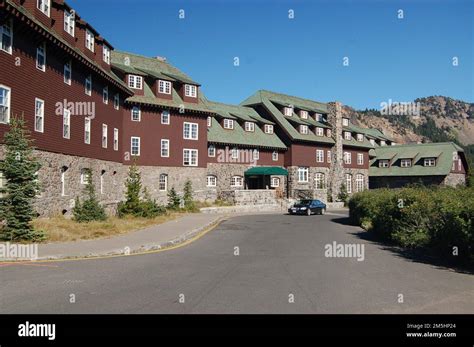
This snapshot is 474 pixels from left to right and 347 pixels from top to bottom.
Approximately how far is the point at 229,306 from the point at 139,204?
21.1 metres

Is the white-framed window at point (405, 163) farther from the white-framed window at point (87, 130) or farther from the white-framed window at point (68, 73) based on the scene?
the white-framed window at point (68, 73)

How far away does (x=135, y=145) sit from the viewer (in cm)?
3706

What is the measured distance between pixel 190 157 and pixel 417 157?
3772 centimetres

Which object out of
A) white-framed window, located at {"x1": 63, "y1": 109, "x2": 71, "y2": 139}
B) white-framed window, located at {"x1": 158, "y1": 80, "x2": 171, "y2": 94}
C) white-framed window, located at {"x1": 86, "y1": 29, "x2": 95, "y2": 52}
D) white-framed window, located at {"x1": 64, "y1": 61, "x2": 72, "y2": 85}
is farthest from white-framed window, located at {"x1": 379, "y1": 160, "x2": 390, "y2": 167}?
white-framed window, located at {"x1": 64, "y1": 61, "x2": 72, "y2": 85}

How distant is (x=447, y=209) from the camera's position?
12367mm

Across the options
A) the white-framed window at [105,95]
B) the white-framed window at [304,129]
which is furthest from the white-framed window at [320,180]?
the white-framed window at [105,95]

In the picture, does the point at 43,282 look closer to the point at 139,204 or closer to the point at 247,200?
the point at 139,204

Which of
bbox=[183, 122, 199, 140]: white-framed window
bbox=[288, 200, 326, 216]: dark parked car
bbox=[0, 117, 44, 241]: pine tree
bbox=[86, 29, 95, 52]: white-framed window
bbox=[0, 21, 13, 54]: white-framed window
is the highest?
bbox=[86, 29, 95, 52]: white-framed window

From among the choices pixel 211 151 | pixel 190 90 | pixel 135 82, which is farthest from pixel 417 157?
pixel 135 82

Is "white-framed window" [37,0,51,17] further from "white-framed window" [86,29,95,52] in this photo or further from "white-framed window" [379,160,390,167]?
"white-framed window" [379,160,390,167]

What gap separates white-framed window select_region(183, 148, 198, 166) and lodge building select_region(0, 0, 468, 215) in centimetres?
10

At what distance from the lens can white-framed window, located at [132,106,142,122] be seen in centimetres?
3694
